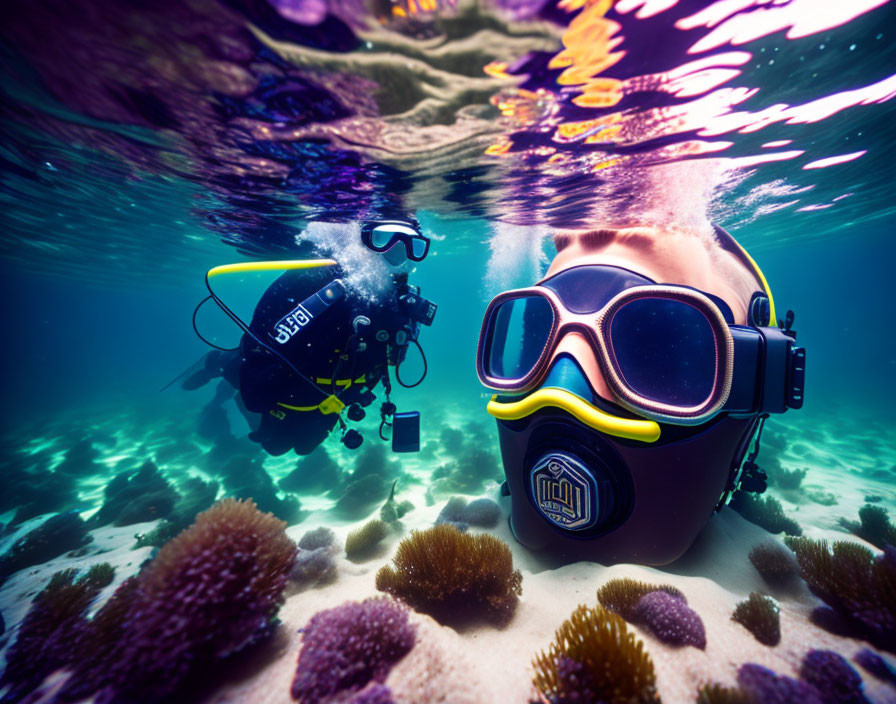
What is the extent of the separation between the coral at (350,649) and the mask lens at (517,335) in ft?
7.43

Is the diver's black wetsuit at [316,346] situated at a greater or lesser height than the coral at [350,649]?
greater

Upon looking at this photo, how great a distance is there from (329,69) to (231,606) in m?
5.33

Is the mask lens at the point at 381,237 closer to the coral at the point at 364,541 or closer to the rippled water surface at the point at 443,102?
the rippled water surface at the point at 443,102

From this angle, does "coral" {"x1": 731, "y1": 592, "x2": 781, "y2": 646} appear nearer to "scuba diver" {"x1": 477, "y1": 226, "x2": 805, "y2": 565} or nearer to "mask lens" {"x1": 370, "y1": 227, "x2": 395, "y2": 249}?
"scuba diver" {"x1": 477, "y1": 226, "x2": 805, "y2": 565}

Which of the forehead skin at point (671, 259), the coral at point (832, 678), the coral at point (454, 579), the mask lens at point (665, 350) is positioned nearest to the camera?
the coral at point (832, 678)

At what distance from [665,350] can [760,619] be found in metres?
1.92

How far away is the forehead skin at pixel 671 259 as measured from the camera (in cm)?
319

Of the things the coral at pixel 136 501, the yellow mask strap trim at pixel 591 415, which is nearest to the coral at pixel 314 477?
the coral at pixel 136 501

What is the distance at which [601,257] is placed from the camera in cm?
346

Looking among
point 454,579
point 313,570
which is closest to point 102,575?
point 313,570

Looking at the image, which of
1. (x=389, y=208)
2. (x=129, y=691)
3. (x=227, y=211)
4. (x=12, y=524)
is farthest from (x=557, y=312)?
(x=12, y=524)

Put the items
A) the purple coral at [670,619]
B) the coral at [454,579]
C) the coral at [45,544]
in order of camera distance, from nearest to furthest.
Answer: the purple coral at [670,619] < the coral at [454,579] < the coral at [45,544]

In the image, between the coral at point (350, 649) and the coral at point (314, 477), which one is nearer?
the coral at point (350, 649)

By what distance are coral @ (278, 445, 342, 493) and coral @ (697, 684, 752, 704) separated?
12.3 metres
